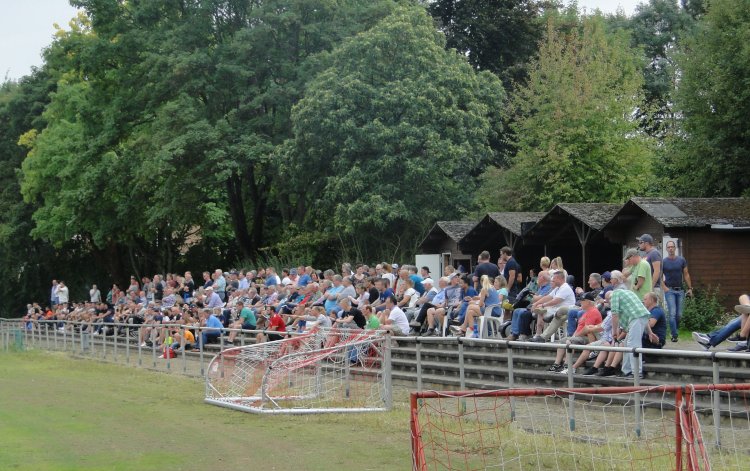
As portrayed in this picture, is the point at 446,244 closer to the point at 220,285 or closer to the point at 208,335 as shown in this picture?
the point at 220,285

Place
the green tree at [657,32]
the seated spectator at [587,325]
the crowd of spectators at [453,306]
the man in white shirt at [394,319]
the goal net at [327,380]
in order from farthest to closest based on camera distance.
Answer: the green tree at [657,32] < the man in white shirt at [394,319] < the goal net at [327,380] < the seated spectator at [587,325] < the crowd of spectators at [453,306]

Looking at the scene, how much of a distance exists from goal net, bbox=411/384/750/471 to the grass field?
671mm

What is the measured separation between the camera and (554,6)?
57.4m

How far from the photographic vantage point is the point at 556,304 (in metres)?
18.7

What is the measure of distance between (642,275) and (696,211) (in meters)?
11.8

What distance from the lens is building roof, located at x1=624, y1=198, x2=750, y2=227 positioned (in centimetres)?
2778

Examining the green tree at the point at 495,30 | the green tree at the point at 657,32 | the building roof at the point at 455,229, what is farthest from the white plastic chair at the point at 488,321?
the green tree at the point at 657,32

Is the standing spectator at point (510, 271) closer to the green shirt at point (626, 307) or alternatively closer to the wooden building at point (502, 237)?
the green shirt at point (626, 307)

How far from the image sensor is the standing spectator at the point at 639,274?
57.2 ft

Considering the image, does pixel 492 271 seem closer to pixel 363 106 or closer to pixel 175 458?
pixel 175 458

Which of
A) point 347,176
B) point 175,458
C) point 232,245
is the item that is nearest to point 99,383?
point 175,458

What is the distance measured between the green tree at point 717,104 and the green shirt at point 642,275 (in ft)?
68.5

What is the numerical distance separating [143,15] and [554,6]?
2120 centimetres

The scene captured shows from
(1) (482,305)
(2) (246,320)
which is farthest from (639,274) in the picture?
(2) (246,320)
